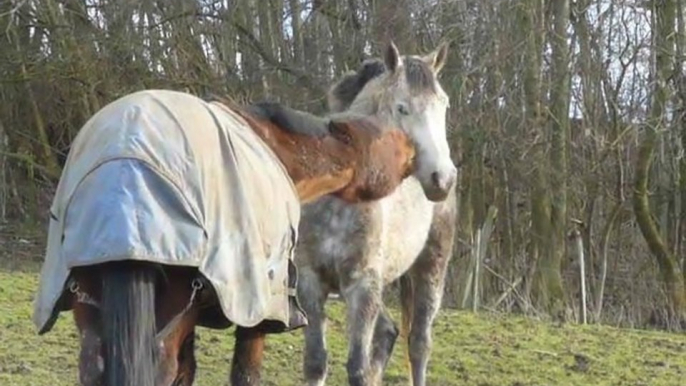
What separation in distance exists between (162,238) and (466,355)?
223 inches

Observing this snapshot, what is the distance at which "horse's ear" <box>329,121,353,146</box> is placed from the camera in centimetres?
428

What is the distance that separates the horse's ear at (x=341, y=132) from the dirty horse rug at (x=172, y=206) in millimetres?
665

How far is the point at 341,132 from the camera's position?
4.30 m

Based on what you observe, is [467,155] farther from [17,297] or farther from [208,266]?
[208,266]

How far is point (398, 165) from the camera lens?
14.8 feet

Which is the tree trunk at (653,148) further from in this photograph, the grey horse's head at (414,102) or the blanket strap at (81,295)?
the blanket strap at (81,295)

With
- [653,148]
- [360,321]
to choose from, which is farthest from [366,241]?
[653,148]

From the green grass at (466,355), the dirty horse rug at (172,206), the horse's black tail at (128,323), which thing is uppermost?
the dirty horse rug at (172,206)

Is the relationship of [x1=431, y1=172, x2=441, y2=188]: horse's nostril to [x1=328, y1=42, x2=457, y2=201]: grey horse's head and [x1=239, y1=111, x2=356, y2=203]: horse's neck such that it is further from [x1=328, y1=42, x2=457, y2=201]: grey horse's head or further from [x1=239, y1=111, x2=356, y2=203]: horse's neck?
[x1=239, y1=111, x2=356, y2=203]: horse's neck

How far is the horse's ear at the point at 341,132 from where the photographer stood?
4281 millimetres

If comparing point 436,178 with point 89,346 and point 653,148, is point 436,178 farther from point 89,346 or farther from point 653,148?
point 653,148

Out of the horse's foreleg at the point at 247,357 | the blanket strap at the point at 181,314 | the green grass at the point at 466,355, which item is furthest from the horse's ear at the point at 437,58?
the blanket strap at the point at 181,314

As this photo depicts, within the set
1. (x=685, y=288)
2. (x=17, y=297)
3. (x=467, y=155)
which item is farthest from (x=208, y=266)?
(x=685, y=288)

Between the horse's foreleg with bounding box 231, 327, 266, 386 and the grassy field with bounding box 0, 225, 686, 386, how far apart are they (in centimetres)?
314
